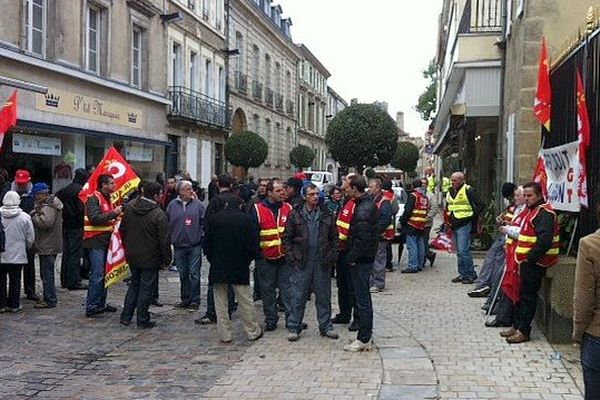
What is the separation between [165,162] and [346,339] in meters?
18.9

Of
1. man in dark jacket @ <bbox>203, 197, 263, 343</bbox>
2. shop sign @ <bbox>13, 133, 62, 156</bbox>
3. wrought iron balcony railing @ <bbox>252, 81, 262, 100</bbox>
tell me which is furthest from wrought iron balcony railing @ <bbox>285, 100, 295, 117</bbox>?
man in dark jacket @ <bbox>203, 197, 263, 343</bbox>

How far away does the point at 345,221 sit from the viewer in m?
7.41

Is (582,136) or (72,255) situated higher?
(582,136)

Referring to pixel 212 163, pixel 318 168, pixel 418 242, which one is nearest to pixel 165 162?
pixel 212 163

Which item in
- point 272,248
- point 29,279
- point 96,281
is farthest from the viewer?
point 29,279

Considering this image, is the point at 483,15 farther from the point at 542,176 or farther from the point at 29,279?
the point at 29,279

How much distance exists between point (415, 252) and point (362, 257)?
5854 millimetres

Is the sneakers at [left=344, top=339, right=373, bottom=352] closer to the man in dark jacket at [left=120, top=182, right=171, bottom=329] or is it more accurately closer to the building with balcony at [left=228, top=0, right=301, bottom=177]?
the man in dark jacket at [left=120, top=182, right=171, bottom=329]

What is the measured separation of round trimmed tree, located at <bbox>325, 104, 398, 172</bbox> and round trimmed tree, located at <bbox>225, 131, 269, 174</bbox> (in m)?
8.32

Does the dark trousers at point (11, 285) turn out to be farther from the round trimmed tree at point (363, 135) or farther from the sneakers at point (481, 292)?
the round trimmed tree at point (363, 135)

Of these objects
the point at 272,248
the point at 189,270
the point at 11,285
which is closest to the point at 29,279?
the point at 11,285

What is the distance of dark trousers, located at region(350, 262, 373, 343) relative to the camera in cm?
688

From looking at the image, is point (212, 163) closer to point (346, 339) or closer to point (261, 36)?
point (261, 36)

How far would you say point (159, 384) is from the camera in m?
6.01
